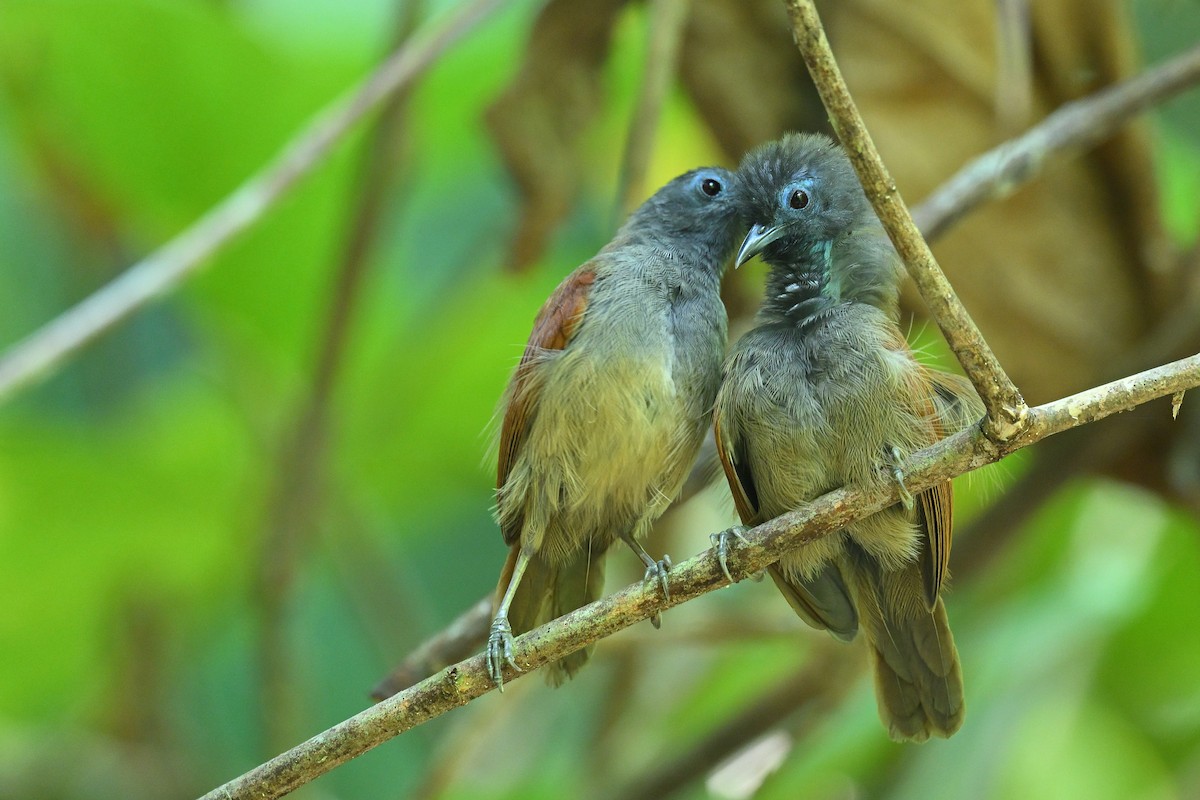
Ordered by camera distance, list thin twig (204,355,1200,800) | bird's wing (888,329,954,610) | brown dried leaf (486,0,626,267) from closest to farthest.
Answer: thin twig (204,355,1200,800) → bird's wing (888,329,954,610) → brown dried leaf (486,0,626,267)

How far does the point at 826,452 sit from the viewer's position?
260 cm

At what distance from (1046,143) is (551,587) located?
1.80 m

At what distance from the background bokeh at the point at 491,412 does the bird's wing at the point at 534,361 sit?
68 cm

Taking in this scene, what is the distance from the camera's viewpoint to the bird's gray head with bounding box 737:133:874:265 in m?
2.87

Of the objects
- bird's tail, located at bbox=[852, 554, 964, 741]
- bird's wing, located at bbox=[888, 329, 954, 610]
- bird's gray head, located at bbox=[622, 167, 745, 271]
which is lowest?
bird's tail, located at bbox=[852, 554, 964, 741]

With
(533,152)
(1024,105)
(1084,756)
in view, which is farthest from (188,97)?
(1084,756)

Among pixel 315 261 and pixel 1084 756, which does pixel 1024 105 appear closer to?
pixel 1084 756

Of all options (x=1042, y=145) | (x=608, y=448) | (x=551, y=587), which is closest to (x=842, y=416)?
(x=608, y=448)

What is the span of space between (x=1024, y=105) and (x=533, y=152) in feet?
4.68

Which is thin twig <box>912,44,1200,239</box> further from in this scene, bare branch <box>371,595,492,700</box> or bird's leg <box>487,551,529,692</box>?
bare branch <box>371,595,492,700</box>

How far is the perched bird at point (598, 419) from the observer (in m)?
2.89

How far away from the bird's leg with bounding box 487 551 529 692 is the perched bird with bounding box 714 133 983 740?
1.86 ft

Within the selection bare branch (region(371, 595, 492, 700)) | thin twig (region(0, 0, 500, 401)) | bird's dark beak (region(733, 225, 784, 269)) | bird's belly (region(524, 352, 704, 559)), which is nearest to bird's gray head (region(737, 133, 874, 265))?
bird's dark beak (region(733, 225, 784, 269))

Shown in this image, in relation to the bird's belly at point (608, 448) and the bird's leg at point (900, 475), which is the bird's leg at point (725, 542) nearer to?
the bird's leg at point (900, 475)
